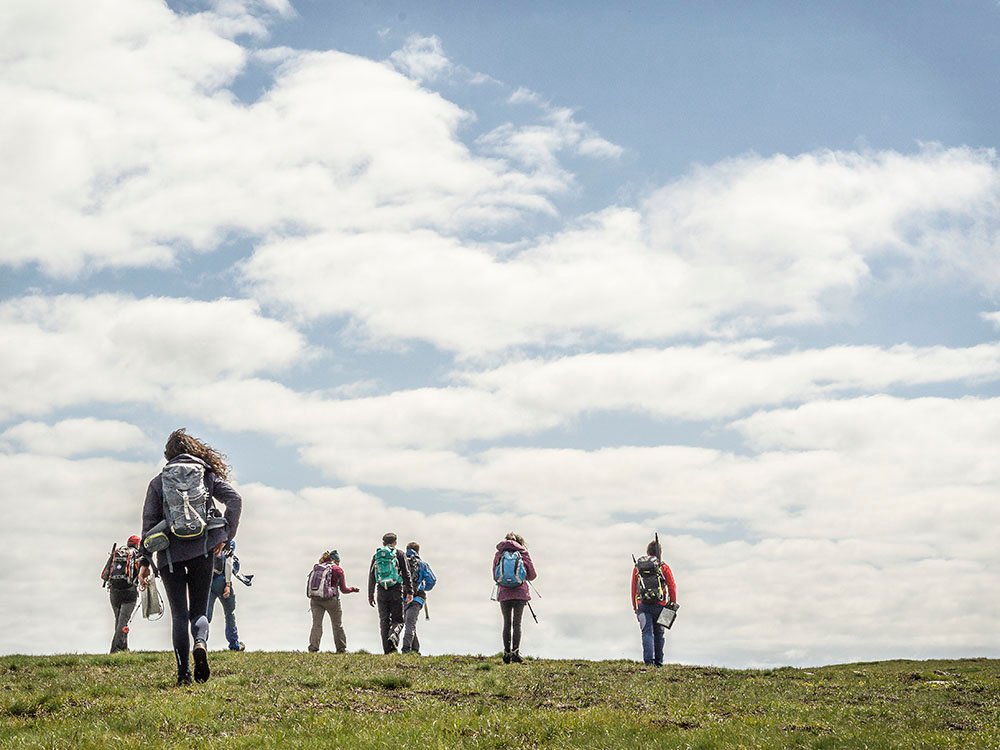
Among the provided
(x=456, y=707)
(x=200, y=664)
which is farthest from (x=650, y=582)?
(x=200, y=664)

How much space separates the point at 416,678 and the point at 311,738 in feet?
20.6

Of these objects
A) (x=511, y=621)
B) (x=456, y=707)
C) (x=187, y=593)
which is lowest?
(x=456, y=707)

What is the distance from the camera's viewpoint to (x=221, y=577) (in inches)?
1051

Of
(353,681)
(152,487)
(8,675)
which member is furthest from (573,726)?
(8,675)

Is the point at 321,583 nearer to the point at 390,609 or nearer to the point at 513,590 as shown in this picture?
the point at 390,609

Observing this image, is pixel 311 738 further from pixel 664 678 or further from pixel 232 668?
pixel 664 678

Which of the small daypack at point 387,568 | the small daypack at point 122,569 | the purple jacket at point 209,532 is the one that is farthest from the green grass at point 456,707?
the small daypack at point 122,569

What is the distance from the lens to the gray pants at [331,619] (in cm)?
3003


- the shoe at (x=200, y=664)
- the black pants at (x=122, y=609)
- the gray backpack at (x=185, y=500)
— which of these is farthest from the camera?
the black pants at (x=122, y=609)

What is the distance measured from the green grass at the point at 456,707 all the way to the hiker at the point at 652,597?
326 centimetres

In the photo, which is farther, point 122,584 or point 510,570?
point 122,584

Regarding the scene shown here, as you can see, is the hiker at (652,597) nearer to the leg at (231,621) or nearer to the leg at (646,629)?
the leg at (646,629)

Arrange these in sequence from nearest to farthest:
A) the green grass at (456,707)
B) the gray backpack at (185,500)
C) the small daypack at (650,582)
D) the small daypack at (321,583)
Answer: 1. the green grass at (456,707)
2. the gray backpack at (185,500)
3. the small daypack at (650,582)
4. the small daypack at (321,583)

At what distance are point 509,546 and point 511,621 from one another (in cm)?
176
